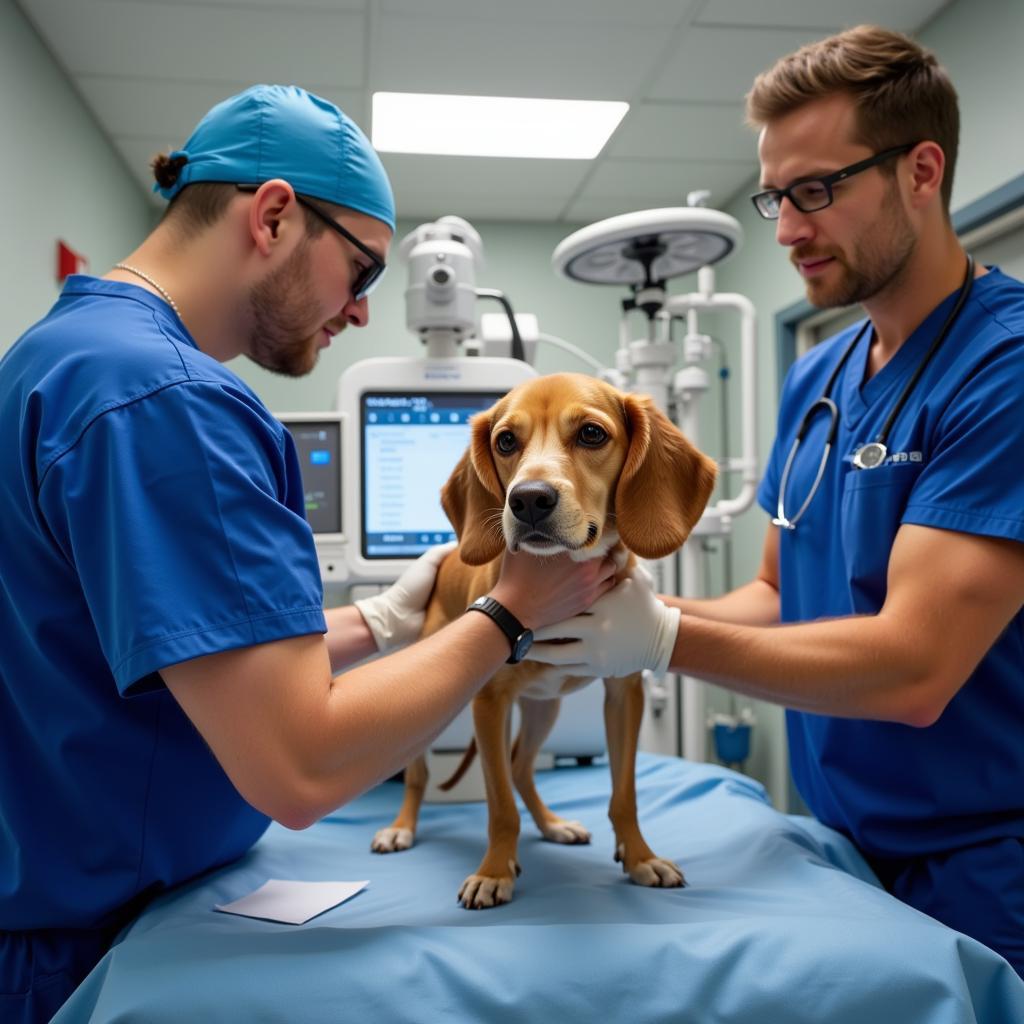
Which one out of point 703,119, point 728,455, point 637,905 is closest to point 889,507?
point 637,905

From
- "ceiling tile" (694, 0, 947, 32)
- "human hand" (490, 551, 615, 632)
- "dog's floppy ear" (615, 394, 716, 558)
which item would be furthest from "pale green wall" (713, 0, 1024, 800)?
"human hand" (490, 551, 615, 632)

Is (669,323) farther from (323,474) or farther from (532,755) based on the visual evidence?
(532,755)

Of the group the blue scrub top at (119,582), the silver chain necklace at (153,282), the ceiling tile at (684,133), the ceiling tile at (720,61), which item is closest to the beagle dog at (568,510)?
the blue scrub top at (119,582)

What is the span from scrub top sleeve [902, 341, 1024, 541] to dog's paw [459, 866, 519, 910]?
0.69m

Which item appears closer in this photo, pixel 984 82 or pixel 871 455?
pixel 871 455

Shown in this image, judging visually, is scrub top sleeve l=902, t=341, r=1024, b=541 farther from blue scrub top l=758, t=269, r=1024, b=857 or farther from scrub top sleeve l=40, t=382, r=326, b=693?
scrub top sleeve l=40, t=382, r=326, b=693

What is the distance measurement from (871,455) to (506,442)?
513 millimetres

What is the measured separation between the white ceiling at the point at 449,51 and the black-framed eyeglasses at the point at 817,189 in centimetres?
202

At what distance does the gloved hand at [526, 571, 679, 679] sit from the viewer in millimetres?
1154

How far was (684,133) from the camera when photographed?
13.4 ft

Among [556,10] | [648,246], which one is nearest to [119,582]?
[648,246]

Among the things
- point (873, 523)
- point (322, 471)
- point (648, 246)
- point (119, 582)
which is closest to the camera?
point (119, 582)

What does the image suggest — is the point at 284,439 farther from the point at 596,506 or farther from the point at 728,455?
the point at 728,455

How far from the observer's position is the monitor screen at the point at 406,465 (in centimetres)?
209
